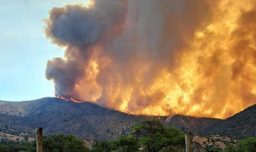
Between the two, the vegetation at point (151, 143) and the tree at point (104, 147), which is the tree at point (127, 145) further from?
the tree at point (104, 147)

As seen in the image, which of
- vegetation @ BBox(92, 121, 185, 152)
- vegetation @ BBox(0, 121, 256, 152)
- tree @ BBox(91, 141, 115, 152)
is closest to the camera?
vegetation @ BBox(92, 121, 185, 152)

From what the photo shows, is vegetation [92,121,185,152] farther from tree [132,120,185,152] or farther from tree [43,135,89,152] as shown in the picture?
tree [43,135,89,152]

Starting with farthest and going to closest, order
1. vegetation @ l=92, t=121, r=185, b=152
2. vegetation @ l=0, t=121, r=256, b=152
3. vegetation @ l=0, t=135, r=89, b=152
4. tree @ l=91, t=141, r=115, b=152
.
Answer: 1. tree @ l=91, t=141, r=115, b=152
2. vegetation @ l=0, t=135, r=89, b=152
3. vegetation @ l=0, t=121, r=256, b=152
4. vegetation @ l=92, t=121, r=185, b=152

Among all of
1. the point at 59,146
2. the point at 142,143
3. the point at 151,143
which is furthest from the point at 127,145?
the point at 59,146

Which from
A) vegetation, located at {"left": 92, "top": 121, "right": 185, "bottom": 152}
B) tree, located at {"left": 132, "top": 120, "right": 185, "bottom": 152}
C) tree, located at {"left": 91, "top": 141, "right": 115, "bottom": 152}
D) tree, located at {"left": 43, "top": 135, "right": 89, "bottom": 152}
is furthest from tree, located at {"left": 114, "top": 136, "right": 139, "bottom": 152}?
tree, located at {"left": 43, "top": 135, "right": 89, "bottom": 152}

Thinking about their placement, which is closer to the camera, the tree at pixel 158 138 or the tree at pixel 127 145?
the tree at pixel 158 138

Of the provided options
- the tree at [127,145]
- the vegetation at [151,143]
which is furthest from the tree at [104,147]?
the tree at [127,145]

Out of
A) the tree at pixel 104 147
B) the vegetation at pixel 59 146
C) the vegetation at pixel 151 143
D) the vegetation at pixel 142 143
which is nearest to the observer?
the vegetation at pixel 151 143

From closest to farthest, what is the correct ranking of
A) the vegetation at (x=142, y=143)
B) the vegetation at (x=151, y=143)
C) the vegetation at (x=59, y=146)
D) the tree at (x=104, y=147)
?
1. the vegetation at (x=151, y=143)
2. the vegetation at (x=142, y=143)
3. the vegetation at (x=59, y=146)
4. the tree at (x=104, y=147)

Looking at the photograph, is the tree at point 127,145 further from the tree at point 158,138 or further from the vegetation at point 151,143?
the tree at point 158,138

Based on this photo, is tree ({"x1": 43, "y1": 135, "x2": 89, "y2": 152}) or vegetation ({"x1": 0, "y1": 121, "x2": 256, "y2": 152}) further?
tree ({"x1": 43, "y1": 135, "x2": 89, "y2": 152})

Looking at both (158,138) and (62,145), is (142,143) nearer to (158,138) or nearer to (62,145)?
(158,138)

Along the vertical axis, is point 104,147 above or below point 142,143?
below

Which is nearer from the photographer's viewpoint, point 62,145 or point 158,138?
point 158,138
